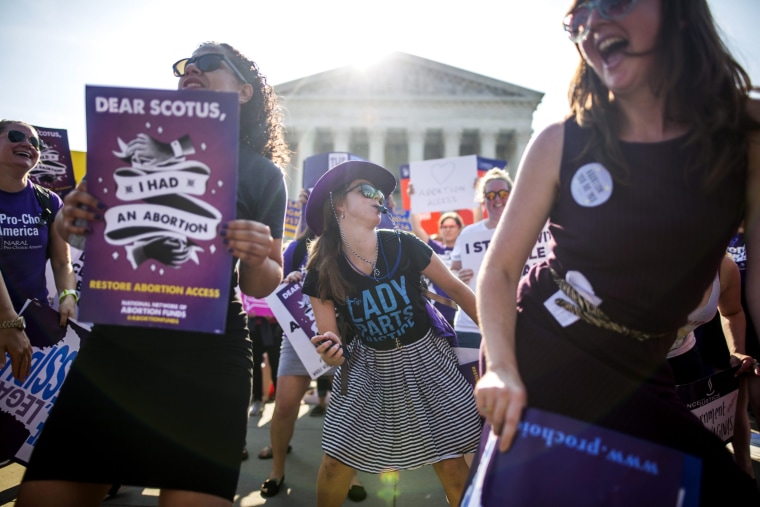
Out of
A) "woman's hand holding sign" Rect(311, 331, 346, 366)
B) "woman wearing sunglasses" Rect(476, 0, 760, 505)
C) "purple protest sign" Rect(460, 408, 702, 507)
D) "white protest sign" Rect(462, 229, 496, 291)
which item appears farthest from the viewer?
"white protest sign" Rect(462, 229, 496, 291)

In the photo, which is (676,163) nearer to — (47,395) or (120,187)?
(120,187)

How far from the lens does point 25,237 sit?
3213mm

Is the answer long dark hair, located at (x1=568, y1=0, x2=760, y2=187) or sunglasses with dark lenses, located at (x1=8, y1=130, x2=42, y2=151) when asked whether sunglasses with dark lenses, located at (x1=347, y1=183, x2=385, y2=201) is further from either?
sunglasses with dark lenses, located at (x1=8, y1=130, x2=42, y2=151)

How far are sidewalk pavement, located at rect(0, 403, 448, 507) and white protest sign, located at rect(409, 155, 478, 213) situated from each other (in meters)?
5.29

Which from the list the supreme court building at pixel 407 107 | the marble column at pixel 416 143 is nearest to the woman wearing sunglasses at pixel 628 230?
the supreme court building at pixel 407 107

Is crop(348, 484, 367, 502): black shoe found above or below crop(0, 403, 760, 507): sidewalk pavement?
above

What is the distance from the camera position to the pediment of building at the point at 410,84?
3878 centimetres

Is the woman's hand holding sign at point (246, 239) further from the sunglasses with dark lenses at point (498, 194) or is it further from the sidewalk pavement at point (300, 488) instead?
the sunglasses with dark lenses at point (498, 194)

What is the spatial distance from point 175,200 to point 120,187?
0.59 feet

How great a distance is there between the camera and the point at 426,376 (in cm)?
257

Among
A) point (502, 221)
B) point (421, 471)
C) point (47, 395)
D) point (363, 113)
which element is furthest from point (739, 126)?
point (363, 113)

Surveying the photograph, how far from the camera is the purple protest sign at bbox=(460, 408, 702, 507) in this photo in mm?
1037

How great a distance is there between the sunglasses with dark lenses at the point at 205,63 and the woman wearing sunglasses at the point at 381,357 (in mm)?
1072

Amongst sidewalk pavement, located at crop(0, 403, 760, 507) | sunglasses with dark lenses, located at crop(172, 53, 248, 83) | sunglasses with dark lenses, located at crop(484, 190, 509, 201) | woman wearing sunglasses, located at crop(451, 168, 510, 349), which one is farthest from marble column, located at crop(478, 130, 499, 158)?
sunglasses with dark lenses, located at crop(172, 53, 248, 83)
